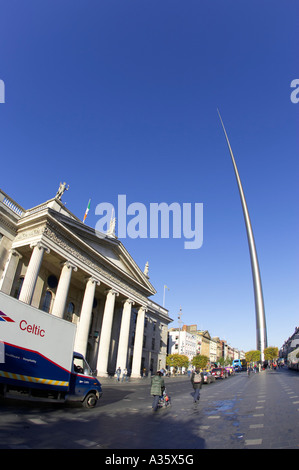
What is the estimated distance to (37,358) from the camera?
10484 mm

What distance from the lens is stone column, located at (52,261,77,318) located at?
1027 inches

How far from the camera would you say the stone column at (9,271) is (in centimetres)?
2507

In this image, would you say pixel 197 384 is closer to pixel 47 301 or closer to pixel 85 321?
pixel 85 321

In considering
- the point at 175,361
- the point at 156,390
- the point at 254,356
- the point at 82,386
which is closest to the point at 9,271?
the point at 82,386

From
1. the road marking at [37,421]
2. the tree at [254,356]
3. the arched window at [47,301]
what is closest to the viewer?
the road marking at [37,421]

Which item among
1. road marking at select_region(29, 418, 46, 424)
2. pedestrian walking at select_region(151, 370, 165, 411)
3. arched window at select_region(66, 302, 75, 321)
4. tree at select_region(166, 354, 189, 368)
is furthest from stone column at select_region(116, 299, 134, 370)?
tree at select_region(166, 354, 189, 368)

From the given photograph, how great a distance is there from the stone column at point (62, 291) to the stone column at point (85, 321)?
3821 millimetres

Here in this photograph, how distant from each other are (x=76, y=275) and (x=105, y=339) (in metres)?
8.88

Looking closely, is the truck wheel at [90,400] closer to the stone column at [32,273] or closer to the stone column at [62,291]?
the stone column at [32,273]

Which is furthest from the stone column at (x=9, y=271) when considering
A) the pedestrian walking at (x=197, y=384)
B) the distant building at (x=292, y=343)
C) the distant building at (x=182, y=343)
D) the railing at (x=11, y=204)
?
the distant building at (x=182, y=343)

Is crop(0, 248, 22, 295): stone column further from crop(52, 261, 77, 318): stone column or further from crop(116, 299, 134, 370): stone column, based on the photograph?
crop(116, 299, 134, 370): stone column

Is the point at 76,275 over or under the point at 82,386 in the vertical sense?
over
